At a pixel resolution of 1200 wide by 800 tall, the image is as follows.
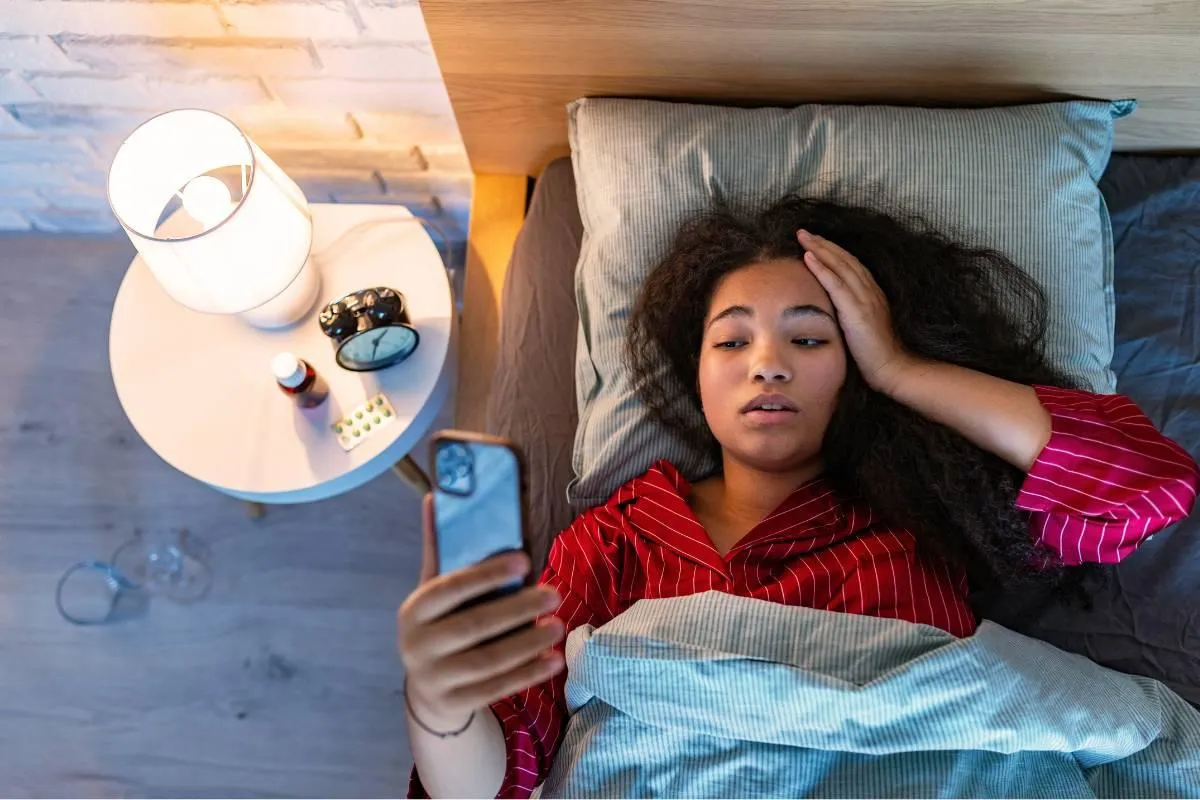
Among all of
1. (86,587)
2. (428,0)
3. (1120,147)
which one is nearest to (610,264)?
(428,0)

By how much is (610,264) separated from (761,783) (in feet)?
2.32

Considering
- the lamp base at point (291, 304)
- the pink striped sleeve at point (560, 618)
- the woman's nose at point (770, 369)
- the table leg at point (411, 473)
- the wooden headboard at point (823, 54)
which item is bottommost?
the table leg at point (411, 473)

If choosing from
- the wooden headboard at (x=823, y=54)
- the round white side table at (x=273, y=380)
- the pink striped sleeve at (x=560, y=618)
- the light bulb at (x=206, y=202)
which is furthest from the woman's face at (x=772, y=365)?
the light bulb at (x=206, y=202)

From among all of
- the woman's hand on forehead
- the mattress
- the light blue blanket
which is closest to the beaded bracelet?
the light blue blanket

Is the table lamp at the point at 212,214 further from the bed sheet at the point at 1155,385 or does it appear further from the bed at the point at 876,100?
the bed sheet at the point at 1155,385

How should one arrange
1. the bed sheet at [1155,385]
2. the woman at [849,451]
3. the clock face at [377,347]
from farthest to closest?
the clock face at [377,347] < the bed sheet at [1155,385] < the woman at [849,451]

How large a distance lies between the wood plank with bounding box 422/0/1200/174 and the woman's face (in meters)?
0.35

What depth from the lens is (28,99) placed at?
62.2 inches

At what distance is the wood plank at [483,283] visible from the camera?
4.73 ft

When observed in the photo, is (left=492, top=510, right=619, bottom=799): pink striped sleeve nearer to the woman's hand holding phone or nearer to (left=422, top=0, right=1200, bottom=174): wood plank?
the woman's hand holding phone

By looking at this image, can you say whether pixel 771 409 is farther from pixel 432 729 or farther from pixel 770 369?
pixel 432 729

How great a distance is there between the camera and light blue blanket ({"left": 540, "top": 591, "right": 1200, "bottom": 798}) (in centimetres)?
93

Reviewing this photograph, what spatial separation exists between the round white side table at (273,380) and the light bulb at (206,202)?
25 centimetres

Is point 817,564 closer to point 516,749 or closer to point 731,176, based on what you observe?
point 516,749
